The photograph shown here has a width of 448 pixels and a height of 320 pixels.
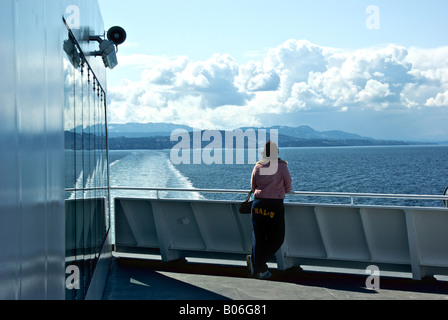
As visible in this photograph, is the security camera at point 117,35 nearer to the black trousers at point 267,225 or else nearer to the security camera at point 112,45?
the security camera at point 112,45

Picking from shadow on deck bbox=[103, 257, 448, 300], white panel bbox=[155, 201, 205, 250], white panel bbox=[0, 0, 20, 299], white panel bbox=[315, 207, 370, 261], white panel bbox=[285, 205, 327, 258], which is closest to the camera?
white panel bbox=[0, 0, 20, 299]

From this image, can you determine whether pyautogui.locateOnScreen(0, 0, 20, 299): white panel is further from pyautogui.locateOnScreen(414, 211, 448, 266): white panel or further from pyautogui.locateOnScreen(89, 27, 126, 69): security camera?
pyautogui.locateOnScreen(414, 211, 448, 266): white panel

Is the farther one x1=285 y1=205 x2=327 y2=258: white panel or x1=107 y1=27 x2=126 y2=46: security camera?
x1=285 y1=205 x2=327 y2=258: white panel

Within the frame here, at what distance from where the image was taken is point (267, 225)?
7430 millimetres

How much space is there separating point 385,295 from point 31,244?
5.25m

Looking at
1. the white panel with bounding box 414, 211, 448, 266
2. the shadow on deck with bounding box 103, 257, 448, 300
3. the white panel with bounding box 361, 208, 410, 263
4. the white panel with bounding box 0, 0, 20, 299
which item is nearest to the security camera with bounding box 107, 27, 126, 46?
the shadow on deck with bounding box 103, 257, 448, 300

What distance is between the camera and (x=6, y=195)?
90.2 inches

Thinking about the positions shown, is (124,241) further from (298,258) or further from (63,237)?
(63,237)

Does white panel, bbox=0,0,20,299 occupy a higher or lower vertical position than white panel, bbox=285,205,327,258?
higher

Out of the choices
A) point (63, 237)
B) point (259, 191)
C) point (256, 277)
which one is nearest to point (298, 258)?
point (256, 277)

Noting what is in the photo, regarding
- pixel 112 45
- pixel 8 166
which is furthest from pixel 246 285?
pixel 8 166

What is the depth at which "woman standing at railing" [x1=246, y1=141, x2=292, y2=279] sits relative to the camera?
7316mm

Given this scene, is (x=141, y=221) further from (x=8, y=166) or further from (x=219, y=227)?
(x=8, y=166)
